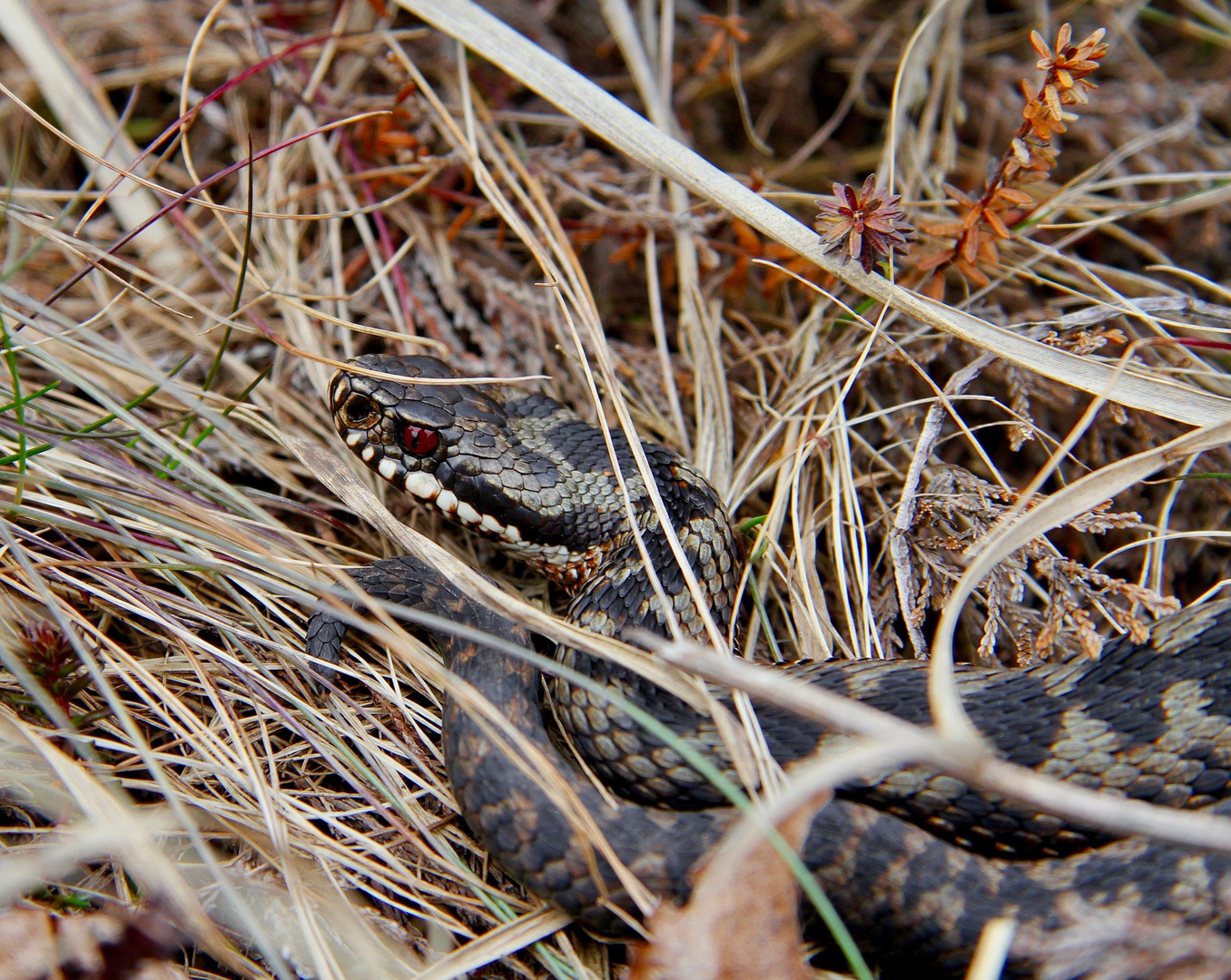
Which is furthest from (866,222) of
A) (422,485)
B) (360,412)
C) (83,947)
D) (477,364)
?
(83,947)

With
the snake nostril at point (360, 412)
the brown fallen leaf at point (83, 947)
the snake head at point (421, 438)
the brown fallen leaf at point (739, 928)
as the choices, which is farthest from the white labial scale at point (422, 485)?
the brown fallen leaf at point (739, 928)

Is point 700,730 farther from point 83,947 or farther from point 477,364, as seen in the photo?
point 477,364

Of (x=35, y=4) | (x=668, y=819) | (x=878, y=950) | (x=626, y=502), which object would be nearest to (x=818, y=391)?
(x=626, y=502)

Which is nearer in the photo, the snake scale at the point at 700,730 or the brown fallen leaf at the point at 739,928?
the brown fallen leaf at the point at 739,928

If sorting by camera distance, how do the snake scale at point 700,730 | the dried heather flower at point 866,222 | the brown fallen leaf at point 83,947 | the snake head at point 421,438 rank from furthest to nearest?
the snake head at point 421,438
the dried heather flower at point 866,222
the snake scale at point 700,730
the brown fallen leaf at point 83,947

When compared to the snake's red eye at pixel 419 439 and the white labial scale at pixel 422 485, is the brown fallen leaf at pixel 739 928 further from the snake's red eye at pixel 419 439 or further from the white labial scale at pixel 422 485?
the snake's red eye at pixel 419 439

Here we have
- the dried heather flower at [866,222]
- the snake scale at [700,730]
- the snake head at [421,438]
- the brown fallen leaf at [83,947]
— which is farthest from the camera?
the snake head at [421,438]
